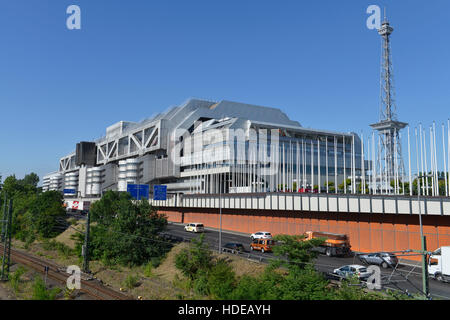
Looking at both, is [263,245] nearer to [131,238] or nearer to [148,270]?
[148,270]

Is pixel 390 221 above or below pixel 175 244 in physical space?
above

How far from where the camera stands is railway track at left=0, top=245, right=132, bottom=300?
34691mm

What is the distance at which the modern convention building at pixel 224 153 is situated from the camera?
316 ft

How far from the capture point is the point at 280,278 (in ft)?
98.1

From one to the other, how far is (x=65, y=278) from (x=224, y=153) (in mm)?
61713

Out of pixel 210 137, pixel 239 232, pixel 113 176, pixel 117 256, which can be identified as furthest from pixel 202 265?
pixel 113 176

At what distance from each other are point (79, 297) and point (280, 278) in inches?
798

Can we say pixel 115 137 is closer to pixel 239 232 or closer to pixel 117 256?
pixel 239 232

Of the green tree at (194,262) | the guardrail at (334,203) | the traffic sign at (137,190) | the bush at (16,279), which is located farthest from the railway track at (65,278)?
the traffic sign at (137,190)

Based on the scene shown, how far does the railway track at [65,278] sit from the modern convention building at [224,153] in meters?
42.0

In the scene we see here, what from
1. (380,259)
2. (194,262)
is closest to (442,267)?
(380,259)

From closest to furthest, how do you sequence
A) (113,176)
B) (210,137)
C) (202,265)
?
(202,265) → (210,137) → (113,176)

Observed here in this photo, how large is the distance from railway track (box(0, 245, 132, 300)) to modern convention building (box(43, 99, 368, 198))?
138 feet
